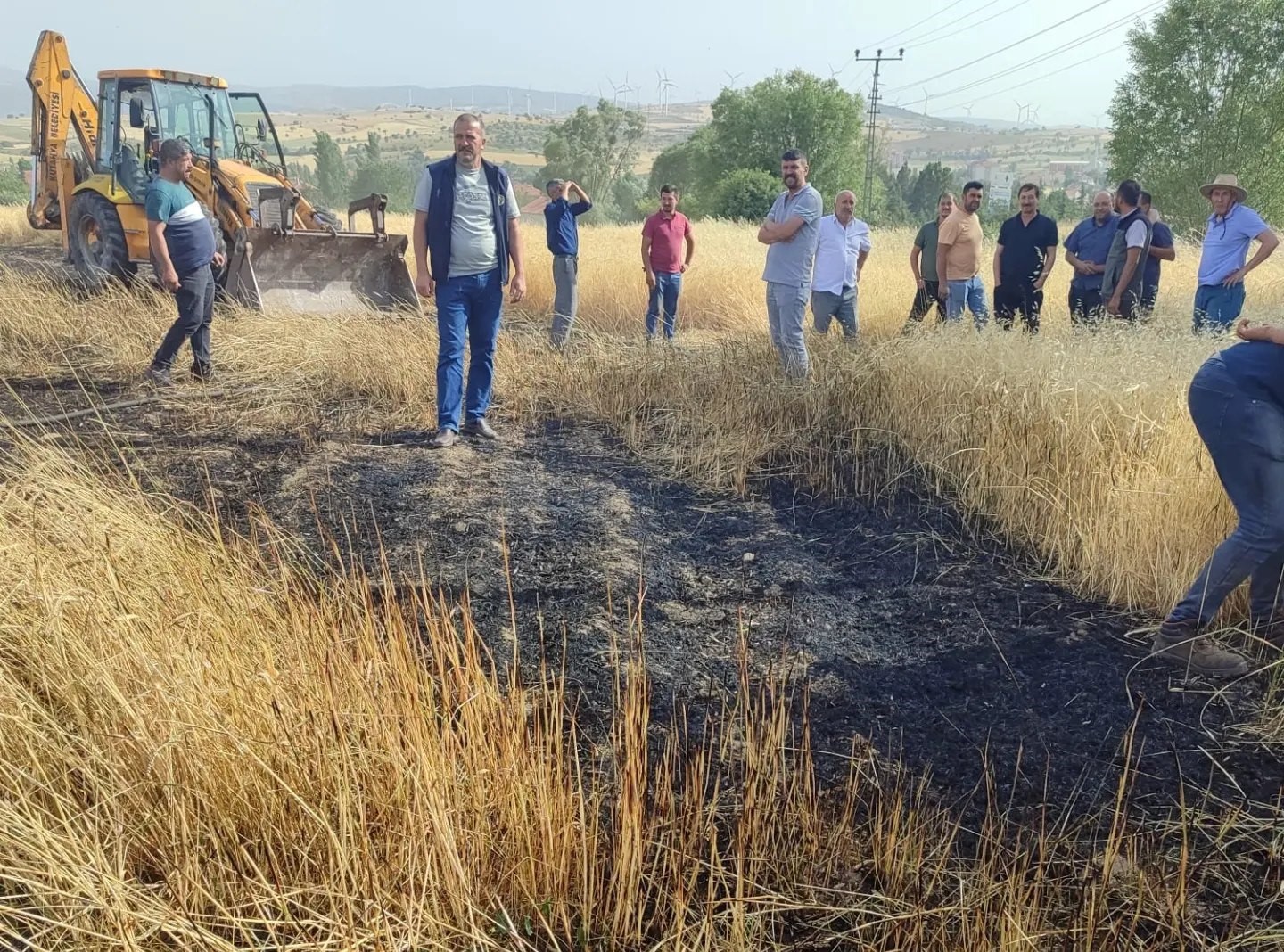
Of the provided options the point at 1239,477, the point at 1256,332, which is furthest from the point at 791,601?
the point at 1256,332

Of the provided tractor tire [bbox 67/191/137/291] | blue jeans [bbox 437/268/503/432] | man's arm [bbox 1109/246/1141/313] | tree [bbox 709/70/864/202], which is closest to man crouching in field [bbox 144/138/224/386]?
blue jeans [bbox 437/268/503/432]

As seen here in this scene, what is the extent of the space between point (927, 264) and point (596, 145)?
51528 millimetres

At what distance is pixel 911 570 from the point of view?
3.96 metres

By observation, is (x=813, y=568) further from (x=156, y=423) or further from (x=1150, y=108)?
(x=1150, y=108)

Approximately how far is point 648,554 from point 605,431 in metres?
2.26

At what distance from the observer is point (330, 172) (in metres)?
62.1

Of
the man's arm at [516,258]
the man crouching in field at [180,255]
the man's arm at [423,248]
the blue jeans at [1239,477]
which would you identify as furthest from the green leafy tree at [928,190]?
the blue jeans at [1239,477]

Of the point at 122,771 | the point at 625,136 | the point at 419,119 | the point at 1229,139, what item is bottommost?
the point at 122,771

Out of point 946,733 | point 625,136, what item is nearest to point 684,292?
point 946,733

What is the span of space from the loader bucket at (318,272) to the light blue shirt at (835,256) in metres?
3.79

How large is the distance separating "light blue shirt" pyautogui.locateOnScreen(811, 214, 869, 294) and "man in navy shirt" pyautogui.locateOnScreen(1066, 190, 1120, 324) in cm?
174

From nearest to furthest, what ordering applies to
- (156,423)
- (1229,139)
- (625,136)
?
(156,423), (1229,139), (625,136)

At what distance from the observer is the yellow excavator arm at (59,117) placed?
11.3 meters

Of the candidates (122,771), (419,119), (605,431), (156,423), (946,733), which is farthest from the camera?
(419,119)
